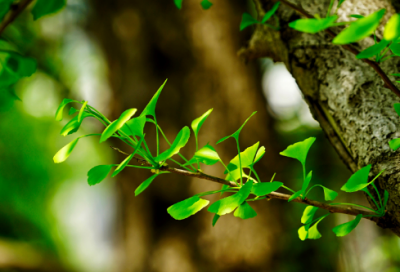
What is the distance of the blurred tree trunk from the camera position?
0.92m

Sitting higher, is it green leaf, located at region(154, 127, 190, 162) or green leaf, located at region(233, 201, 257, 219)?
green leaf, located at region(154, 127, 190, 162)

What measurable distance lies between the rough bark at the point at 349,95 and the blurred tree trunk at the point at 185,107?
2.04 feet

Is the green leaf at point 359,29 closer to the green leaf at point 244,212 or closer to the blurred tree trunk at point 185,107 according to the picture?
the green leaf at point 244,212

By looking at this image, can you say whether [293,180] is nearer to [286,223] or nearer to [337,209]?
[286,223]

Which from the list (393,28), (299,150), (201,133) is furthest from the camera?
(201,133)

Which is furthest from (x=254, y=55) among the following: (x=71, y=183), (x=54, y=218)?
(x=54, y=218)

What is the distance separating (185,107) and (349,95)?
30.0 inches

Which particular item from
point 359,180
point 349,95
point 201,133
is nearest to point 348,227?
point 359,180

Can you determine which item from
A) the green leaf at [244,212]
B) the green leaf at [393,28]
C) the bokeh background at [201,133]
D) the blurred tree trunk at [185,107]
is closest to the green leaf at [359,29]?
the green leaf at [393,28]

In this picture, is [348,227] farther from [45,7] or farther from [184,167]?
[45,7]

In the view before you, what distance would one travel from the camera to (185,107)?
102 cm

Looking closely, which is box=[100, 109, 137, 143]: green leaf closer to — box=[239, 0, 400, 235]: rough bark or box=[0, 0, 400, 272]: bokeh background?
box=[239, 0, 400, 235]: rough bark

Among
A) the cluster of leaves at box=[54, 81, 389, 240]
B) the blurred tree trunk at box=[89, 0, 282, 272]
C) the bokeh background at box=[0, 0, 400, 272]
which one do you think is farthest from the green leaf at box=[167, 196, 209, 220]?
the blurred tree trunk at box=[89, 0, 282, 272]

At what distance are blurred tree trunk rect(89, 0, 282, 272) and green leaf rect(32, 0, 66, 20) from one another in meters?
0.78
